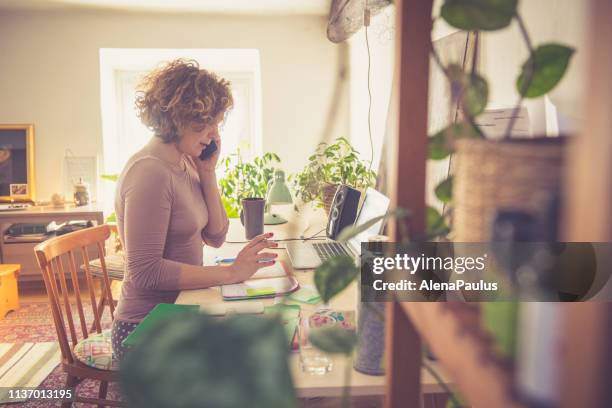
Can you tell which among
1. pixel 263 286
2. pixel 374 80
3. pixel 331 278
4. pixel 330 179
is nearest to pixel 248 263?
pixel 263 286

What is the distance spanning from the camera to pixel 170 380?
0.79ft

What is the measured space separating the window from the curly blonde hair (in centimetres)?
247

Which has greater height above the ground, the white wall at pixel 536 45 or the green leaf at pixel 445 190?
the white wall at pixel 536 45

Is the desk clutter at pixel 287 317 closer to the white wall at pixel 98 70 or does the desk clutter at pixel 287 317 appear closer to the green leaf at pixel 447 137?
the green leaf at pixel 447 137

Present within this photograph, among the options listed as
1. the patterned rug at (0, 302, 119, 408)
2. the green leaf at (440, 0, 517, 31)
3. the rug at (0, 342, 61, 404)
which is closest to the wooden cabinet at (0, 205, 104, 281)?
the patterned rug at (0, 302, 119, 408)

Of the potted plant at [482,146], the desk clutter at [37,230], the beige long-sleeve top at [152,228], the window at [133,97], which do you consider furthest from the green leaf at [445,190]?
the desk clutter at [37,230]

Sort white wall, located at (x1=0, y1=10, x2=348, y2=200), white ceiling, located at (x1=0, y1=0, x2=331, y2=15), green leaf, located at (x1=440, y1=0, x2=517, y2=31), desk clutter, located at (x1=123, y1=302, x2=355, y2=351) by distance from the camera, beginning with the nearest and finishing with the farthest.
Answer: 1. green leaf, located at (x1=440, y1=0, x2=517, y2=31)
2. desk clutter, located at (x1=123, y1=302, x2=355, y2=351)
3. white ceiling, located at (x1=0, y1=0, x2=331, y2=15)
4. white wall, located at (x1=0, y1=10, x2=348, y2=200)

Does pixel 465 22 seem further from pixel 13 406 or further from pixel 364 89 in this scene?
pixel 364 89

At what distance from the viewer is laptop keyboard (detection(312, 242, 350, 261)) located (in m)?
1.62

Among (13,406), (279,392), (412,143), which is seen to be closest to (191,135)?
(412,143)

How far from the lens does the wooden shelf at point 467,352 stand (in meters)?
0.28

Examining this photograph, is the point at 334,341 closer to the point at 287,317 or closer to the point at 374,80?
the point at 287,317

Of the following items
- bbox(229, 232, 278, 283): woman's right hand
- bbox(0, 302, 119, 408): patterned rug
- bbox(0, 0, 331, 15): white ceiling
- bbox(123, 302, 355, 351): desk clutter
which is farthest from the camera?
bbox(0, 0, 331, 15): white ceiling

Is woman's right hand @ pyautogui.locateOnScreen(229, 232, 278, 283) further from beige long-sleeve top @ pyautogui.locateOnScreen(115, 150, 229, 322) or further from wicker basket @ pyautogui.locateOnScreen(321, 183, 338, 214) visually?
wicker basket @ pyautogui.locateOnScreen(321, 183, 338, 214)
